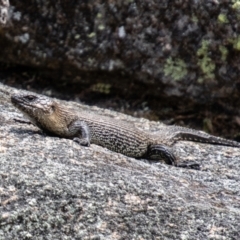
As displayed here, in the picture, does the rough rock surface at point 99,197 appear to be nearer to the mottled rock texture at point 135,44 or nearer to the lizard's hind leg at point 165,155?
the lizard's hind leg at point 165,155

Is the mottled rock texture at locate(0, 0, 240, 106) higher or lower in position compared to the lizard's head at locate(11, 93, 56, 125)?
higher

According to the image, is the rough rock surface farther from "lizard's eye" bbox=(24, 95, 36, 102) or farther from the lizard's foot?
"lizard's eye" bbox=(24, 95, 36, 102)

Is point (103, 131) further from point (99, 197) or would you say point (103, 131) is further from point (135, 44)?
point (99, 197)

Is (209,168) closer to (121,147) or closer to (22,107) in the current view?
(121,147)

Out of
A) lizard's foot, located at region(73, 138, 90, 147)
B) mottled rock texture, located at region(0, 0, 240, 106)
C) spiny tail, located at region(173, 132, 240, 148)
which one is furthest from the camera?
mottled rock texture, located at region(0, 0, 240, 106)

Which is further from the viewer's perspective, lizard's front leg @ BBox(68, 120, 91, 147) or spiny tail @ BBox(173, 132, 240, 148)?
spiny tail @ BBox(173, 132, 240, 148)

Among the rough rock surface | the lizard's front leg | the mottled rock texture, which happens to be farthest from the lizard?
the mottled rock texture

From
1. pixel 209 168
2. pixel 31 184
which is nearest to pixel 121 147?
pixel 209 168
